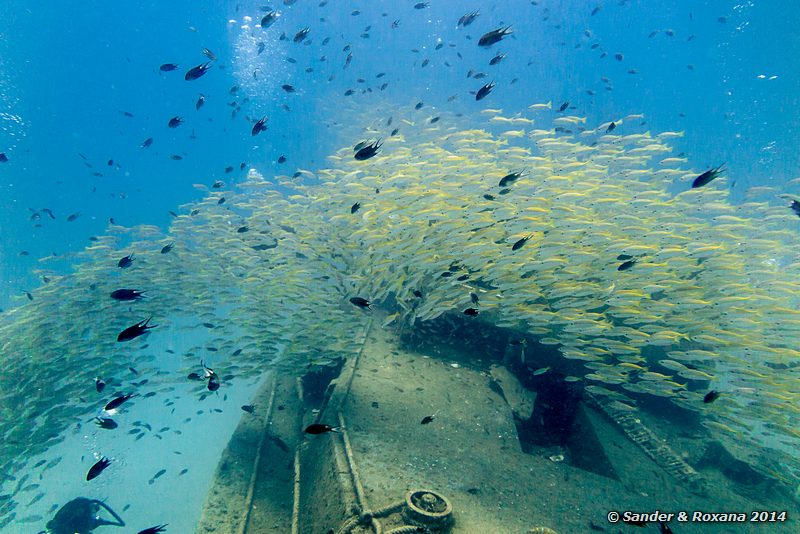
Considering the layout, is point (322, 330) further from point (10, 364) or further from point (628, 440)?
point (10, 364)

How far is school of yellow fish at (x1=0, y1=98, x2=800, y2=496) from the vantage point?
720 centimetres

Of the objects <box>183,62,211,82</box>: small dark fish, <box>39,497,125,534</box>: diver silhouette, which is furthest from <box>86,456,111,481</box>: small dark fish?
<box>183,62,211,82</box>: small dark fish

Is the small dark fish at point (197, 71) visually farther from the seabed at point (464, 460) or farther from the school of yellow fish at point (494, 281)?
the seabed at point (464, 460)

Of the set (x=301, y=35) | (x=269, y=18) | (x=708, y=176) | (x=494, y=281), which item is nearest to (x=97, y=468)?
(x=494, y=281)

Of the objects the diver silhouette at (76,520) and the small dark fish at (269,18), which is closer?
the diver silhouette at (76,520)

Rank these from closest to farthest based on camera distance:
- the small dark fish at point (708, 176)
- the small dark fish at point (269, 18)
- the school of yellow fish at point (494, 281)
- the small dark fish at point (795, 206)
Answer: the small dark fish at point (708, 176) < the small dark fish at point (795, 206) < the school of yellow fish at point (494, 281) < the small dark fish at point (269, 18)

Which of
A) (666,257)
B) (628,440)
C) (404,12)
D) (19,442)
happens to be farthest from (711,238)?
(404,12)

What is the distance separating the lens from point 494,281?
8.18 m

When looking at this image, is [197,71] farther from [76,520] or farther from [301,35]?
[76,520]

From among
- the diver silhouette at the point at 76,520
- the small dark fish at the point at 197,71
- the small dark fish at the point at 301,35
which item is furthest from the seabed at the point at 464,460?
the small dark fish at the point at 301,35

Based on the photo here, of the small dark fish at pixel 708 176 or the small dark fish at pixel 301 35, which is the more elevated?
the small dark fish at pixel 301 35

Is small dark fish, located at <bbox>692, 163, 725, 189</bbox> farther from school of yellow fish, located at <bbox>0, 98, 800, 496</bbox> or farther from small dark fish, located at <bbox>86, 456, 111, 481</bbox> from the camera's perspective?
small dark fish, located at <bbox>86, 456, 111, 481</bbox>

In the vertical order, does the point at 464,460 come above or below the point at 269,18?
below

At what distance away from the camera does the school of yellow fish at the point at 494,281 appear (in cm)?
720
